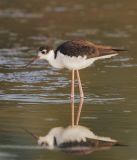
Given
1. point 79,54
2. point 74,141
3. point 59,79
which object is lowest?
point 74,141

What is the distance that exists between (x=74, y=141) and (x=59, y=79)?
5487 mm

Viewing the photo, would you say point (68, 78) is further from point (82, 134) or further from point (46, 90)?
point (82, 134)

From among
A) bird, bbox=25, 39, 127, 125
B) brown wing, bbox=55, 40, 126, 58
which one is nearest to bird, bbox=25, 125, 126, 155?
bird, bbox=25, 39, 127, 125

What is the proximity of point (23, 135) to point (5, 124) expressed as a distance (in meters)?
0.76

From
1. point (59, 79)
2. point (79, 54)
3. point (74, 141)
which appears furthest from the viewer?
point (59, 79)

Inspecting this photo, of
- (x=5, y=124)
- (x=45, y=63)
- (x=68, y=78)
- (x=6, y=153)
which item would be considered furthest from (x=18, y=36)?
(x=6, y=153)

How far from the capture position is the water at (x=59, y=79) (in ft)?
36.2

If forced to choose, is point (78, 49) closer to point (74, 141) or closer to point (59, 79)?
point (59, 79)

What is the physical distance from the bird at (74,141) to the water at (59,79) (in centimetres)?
15

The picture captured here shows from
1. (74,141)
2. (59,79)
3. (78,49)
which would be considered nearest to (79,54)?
(78,49)

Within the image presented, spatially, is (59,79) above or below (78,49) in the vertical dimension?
below

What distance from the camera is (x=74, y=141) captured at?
10680 mm

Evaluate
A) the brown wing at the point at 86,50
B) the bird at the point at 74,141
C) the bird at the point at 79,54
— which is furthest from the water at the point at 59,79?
the brown wing at the point at 86,50

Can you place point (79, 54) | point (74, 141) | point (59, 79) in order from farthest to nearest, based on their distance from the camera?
1. point (59, 79)
2. point (79, 54)
3. point (74, 141)
